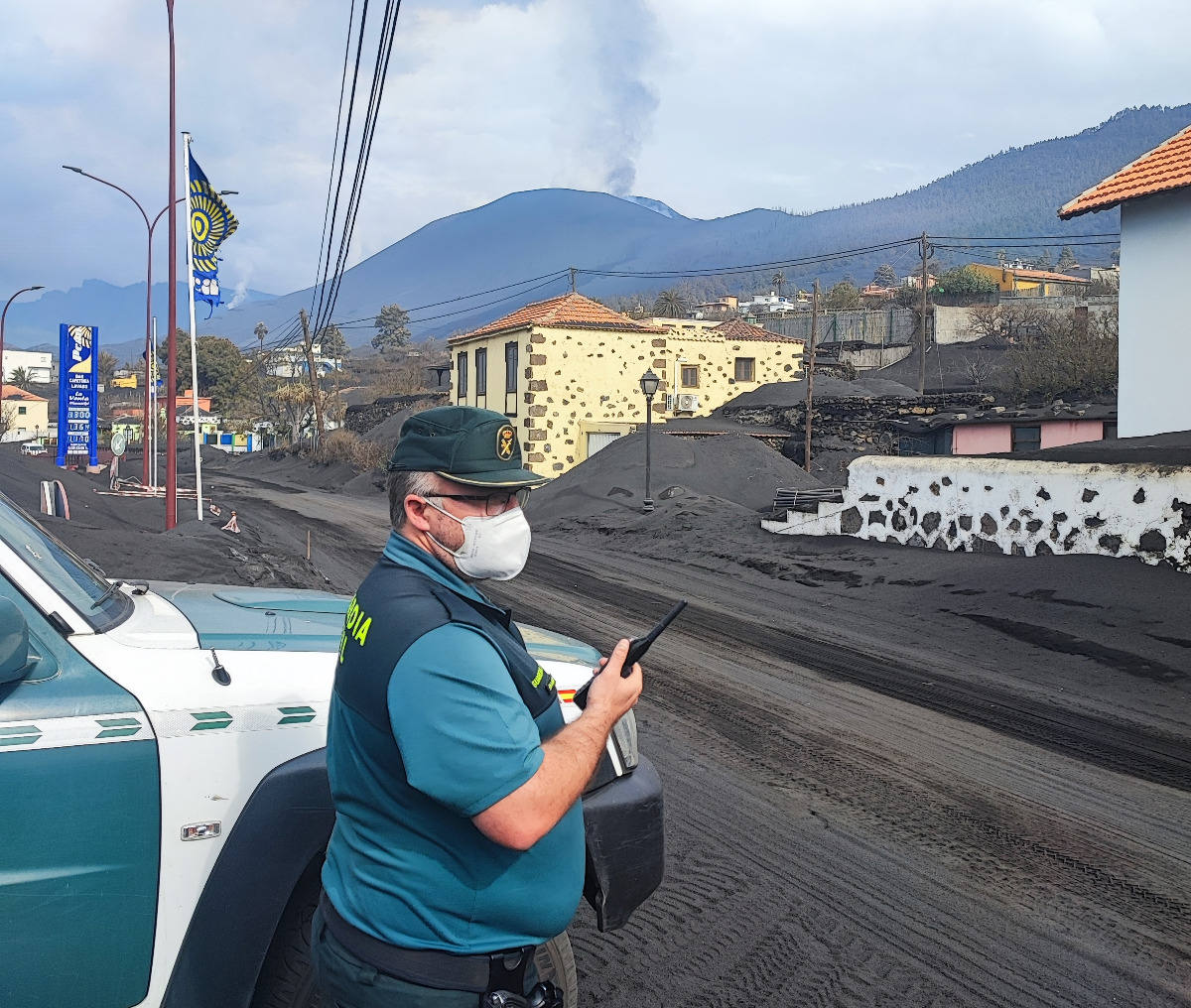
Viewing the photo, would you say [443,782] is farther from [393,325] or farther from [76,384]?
[393,325]

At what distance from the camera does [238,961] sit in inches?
111

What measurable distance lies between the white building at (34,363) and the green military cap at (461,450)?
6162 inches

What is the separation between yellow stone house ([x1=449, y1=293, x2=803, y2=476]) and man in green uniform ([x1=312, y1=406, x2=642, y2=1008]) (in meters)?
32.9

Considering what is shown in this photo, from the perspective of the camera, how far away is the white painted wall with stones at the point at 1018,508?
12.1 meters

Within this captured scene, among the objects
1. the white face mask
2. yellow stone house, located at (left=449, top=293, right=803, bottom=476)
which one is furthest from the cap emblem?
yellow stone house, located at (left=449, top=293, right=803, bottom=476)

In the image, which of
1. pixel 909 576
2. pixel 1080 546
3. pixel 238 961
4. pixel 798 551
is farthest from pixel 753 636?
pixel 238 961

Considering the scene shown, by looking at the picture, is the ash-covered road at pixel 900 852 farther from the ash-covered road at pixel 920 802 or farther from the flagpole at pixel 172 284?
the flagpole at pixel 172 284

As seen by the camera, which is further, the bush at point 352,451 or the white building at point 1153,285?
the bush at point 352,451

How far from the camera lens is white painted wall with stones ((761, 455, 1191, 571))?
12055mm

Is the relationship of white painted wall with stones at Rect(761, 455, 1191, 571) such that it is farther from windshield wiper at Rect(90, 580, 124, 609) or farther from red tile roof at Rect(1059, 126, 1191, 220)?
windshield wiper at Rect(90, 580, 124, 609)

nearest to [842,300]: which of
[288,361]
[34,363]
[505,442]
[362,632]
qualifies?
[288,361]

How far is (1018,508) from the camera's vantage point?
46.3ft

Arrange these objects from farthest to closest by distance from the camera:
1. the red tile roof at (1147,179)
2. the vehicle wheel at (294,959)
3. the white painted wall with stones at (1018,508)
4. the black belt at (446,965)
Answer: the red tile roof at (1147,179)
the white painted wall with stones at (1018,508)
the vehicle wheel at (294,959)
the black belt at (446,965)

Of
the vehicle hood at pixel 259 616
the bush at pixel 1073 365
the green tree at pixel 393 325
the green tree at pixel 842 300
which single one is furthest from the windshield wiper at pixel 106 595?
the green tree at pixel 393 325
